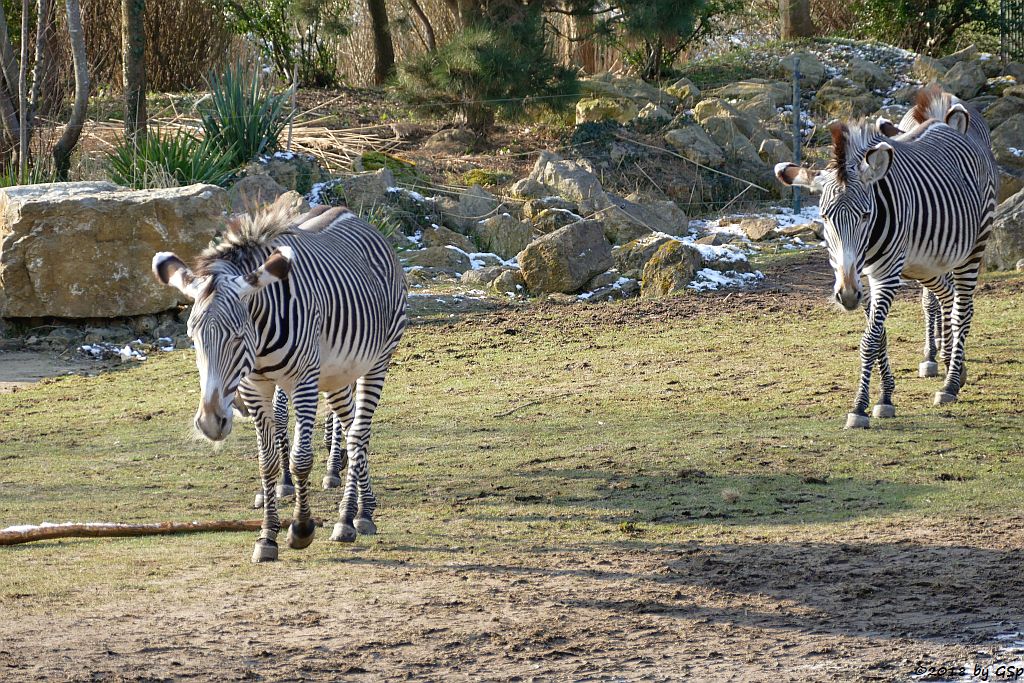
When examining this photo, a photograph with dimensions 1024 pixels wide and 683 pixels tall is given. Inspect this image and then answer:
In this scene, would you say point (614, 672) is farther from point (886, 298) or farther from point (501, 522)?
point (886, 298)

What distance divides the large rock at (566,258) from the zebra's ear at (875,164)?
18.6 feet

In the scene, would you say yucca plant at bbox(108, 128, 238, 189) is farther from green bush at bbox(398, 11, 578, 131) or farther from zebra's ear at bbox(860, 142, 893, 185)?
zebra's ear at bbox(860, 142, 893, 185)

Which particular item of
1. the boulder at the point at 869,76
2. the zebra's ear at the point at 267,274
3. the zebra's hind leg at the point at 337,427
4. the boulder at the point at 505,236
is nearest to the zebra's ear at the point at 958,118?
the zebra's hind leg at the point at 337,427

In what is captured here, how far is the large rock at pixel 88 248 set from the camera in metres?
13.0

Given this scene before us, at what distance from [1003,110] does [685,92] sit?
5.75m

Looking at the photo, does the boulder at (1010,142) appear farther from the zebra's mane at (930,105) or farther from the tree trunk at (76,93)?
the tree trunk at (76,93)

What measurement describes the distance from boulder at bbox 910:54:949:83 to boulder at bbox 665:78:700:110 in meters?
4.77

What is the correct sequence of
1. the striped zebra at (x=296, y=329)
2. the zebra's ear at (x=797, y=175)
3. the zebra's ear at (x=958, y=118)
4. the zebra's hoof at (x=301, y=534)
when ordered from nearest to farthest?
the striped zebra at (x=296, y=329), the zebra's hoof at (x=301, y=534), the zebra's ear at (x=797, y=175), the zebra's ear at (x=958, y=118)

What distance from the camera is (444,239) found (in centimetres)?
1590

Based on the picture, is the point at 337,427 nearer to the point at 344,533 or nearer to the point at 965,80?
the point at 344,533

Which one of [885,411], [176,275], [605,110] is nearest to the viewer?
[176,275]

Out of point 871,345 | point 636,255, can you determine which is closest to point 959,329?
point 871,345

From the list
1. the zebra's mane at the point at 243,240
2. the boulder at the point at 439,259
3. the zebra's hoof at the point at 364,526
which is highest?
the zebra's mane at the point at 243,240

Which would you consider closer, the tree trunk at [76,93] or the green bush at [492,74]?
the tree trunk at [76,93]
